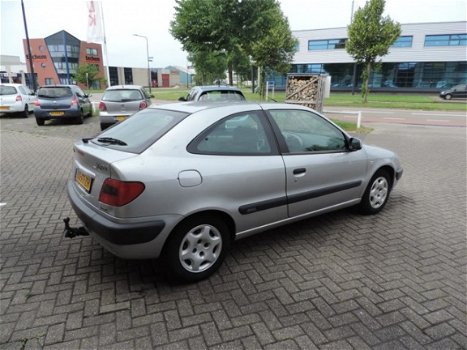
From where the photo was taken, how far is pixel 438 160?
8586 millimetres

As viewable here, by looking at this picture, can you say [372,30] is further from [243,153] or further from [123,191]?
[123,191]

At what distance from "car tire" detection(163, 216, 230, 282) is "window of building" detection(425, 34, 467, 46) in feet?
158

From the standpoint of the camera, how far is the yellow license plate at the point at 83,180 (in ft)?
9.94

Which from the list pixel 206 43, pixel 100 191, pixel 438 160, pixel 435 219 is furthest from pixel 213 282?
pixel 206 43

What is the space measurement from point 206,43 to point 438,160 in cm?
1442

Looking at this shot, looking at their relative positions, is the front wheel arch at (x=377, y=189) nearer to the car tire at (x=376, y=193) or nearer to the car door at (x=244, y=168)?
the car tire at (x=376, y=193)

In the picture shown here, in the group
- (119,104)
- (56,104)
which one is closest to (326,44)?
(56,104)

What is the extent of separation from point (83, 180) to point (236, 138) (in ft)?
4.73

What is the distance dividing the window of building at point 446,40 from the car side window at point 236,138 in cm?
Answer: 4731

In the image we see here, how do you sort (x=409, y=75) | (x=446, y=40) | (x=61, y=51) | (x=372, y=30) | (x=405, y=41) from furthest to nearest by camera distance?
(x=61, y=51)
(x=409, y=75)
(x=405, y=41)
(x=446, y=40)
(x=372, y=30)

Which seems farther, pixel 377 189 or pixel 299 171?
pixel 377 189

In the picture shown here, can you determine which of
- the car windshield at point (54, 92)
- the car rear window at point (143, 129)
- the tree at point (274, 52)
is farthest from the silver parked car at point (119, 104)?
the tree at point (274, 52)

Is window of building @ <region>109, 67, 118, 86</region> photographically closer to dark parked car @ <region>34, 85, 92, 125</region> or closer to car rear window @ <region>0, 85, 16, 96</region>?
car rear window @ <region>0, 85, 16, 96</region>

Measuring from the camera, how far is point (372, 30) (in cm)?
2311
